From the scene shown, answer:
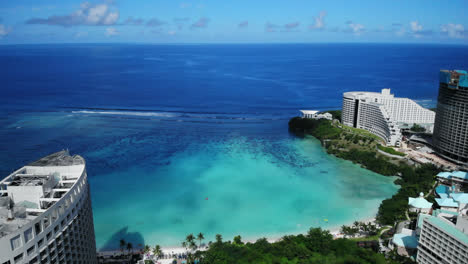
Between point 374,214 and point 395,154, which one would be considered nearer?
point 374,214

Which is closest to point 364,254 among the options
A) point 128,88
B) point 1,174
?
point 1,174

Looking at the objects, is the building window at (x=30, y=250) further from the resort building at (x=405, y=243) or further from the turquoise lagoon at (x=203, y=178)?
the resort building at (x=405, y=243)

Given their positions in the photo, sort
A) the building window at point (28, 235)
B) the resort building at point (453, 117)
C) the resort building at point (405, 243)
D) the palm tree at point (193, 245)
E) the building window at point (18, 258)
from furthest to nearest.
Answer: the resort building at point (453, 117)
the palm tree at point (193, 245)
the resort building at point (405, 243)
the building window at point (28, 235)
the building window at point (18, 258)

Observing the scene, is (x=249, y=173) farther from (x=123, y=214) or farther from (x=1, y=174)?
(x=1, y=174)

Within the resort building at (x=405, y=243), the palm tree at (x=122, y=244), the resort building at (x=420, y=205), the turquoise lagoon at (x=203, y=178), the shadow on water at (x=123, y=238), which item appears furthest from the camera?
the turquoise lagoon at (x=203, y=178)

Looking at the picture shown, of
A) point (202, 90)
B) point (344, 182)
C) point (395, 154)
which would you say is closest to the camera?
point (344, 182)

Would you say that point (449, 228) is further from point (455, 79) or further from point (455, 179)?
point (455, 79)

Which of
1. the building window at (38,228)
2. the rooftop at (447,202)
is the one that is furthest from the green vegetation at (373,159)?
the building window at (38,228)
